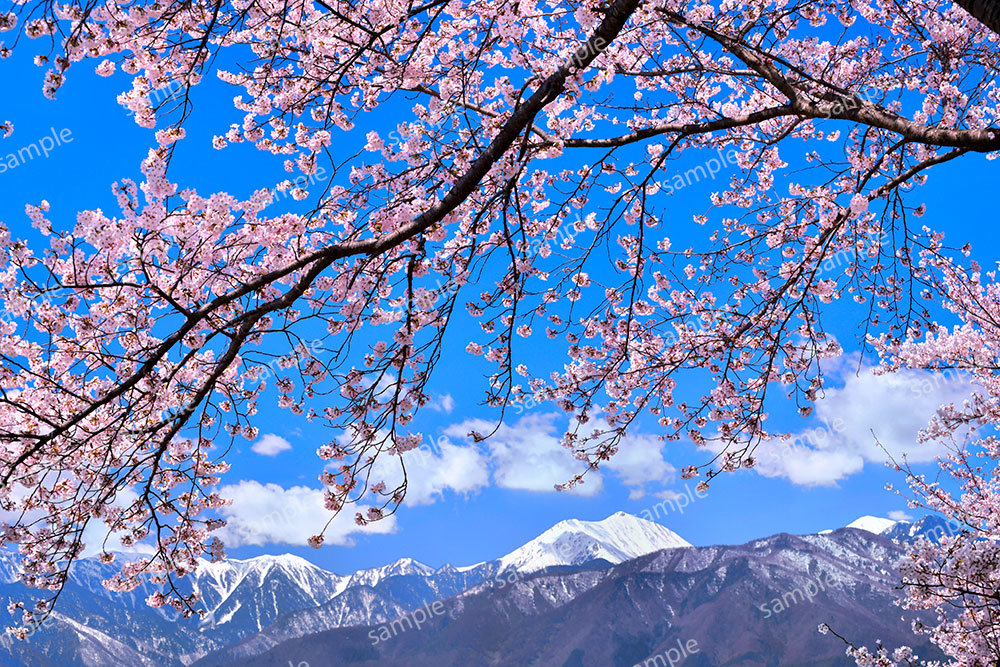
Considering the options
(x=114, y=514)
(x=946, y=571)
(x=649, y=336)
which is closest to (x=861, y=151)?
(x=649, y=336)

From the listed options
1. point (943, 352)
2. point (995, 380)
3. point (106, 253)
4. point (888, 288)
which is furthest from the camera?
point (943, 352)

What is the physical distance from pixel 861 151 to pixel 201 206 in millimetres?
6867

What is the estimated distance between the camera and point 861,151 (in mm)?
7191

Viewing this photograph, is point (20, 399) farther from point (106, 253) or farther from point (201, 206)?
point (201, 206)

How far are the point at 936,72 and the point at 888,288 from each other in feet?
8.16

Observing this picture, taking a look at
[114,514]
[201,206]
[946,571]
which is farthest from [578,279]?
[114,514]

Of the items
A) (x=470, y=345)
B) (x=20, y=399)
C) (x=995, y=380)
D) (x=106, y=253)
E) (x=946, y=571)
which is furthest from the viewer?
(x=995, y=380)

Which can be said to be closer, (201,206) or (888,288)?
(201,206)

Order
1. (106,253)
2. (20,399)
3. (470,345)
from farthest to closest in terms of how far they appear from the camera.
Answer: (470,345) < (20,399) < (106,253)

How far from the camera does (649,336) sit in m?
7.95

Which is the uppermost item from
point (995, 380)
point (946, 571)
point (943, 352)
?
point (943, 352)

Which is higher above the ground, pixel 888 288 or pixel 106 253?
pixel 106 253

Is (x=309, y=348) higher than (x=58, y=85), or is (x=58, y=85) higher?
(x=58, y=85)

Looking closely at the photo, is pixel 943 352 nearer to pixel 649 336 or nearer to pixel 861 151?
pixel 861 151
